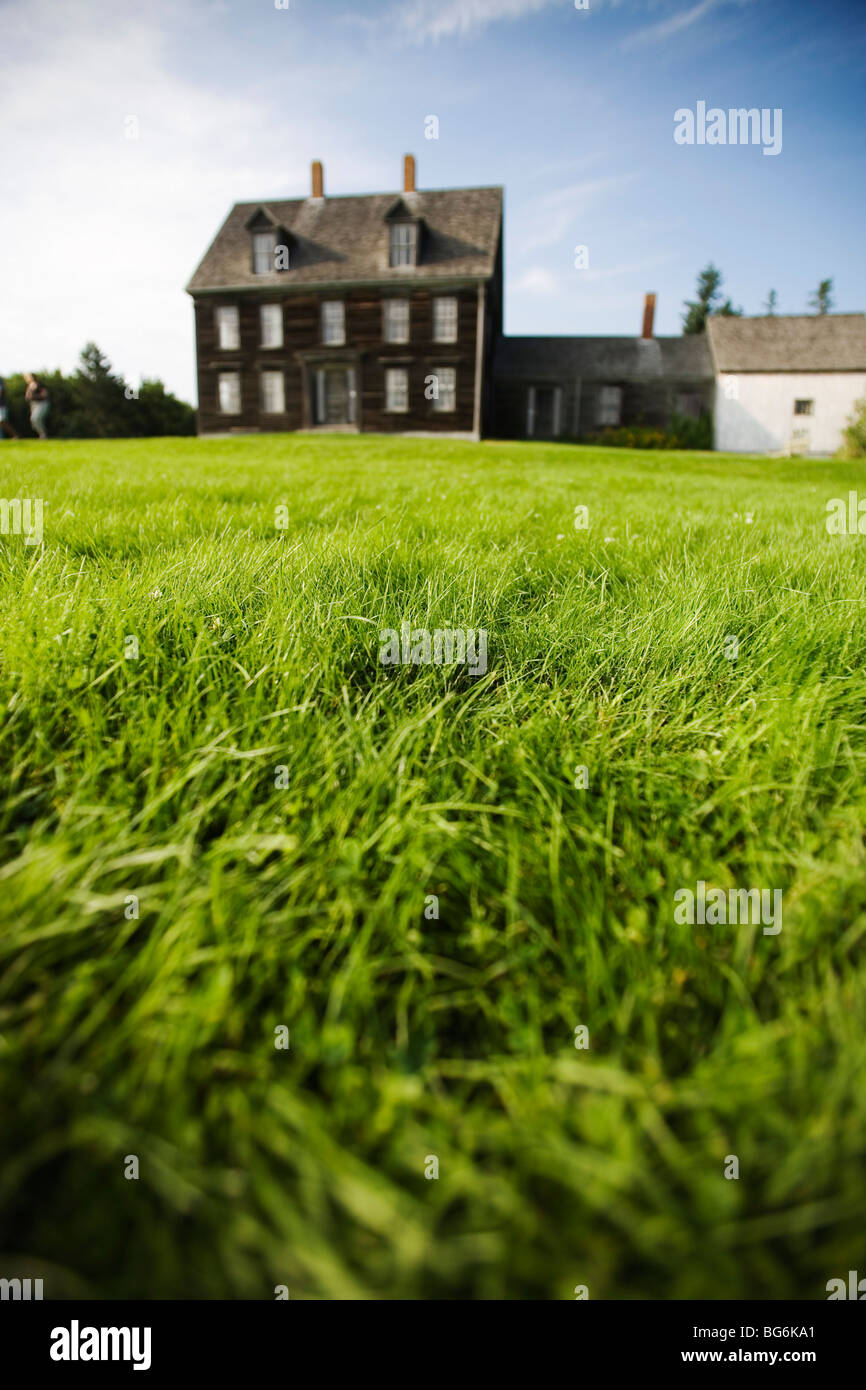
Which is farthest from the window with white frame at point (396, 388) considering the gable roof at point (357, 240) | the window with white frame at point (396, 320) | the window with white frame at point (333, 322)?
the gable roof at point (357, 240)

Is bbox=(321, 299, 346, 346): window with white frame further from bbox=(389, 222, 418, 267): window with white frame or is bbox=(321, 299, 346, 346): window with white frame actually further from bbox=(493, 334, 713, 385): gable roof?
bbox=(493, 334, 713, 385): gable roof

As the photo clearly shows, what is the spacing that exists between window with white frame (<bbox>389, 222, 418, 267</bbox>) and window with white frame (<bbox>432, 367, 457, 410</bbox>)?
4.33 metres

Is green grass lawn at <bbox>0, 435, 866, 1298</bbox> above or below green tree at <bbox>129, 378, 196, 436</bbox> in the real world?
below

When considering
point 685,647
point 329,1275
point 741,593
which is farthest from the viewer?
point 741,593

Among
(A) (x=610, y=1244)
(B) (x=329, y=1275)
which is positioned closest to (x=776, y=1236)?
(A) (x=610, y=1244)

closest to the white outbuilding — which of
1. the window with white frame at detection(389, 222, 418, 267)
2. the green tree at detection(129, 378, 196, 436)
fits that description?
the window with white frame at detection(389, 222, 418, 267)

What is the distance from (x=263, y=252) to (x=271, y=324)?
3.00 m

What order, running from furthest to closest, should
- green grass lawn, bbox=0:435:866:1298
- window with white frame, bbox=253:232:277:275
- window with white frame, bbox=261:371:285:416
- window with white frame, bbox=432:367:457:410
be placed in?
window with white frame, bbox=261:371:285:416 → window with white frame, bbox=253:232:277:275 → window with white frame, bbox=432:367:457:410 → green grass lawn, bbox=0:435:866:1298

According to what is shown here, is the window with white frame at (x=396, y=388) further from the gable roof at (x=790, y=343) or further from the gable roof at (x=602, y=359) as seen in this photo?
the gable roof at (x=790, y=343)

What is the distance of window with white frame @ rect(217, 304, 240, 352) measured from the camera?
3144cm

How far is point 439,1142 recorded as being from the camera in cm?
101

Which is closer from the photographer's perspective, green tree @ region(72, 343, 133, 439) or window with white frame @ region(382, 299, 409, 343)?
window with white frame @ region(382, 299, 409, 343)
